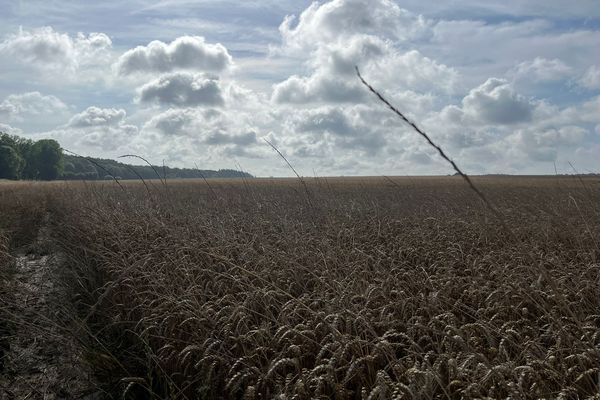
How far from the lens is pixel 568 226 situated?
8.62 meters

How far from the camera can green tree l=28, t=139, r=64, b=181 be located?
→ 113062 millimetres

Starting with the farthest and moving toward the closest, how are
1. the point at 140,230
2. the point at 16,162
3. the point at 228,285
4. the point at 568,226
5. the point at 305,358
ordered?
1. the point at 16,162
2. the point at 140,230
3. the point at 568,226
4. the point at 228,285
5. the point at 305,358

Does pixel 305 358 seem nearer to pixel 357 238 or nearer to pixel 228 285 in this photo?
pixel 228 285

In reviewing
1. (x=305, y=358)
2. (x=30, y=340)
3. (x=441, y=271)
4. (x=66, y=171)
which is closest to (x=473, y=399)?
(x=305, y=358)

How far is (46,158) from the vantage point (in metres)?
114

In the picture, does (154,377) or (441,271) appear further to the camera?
(441,271)

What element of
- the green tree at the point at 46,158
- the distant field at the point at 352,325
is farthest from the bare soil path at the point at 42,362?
the green tree at the point at 46,158

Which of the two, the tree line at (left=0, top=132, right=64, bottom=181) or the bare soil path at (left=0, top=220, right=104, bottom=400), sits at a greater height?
the tree line at (left=0, top=132, right=64, bottom=181)

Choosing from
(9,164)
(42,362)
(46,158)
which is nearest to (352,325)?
(42,362)

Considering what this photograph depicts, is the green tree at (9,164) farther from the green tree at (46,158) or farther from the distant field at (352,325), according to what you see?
the distant field at (352,325)

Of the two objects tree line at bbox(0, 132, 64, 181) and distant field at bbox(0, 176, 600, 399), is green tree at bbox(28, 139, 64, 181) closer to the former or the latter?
tree line at bbox(0, 132, 64, 181)

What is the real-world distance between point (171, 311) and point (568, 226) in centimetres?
663

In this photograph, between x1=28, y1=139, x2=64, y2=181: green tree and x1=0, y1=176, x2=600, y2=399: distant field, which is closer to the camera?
x1=0, y1=176, x2=600, y2=399: distant field

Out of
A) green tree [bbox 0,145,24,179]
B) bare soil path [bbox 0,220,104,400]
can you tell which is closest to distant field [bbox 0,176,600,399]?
bare soil path [bbox 0,220,104,400]
